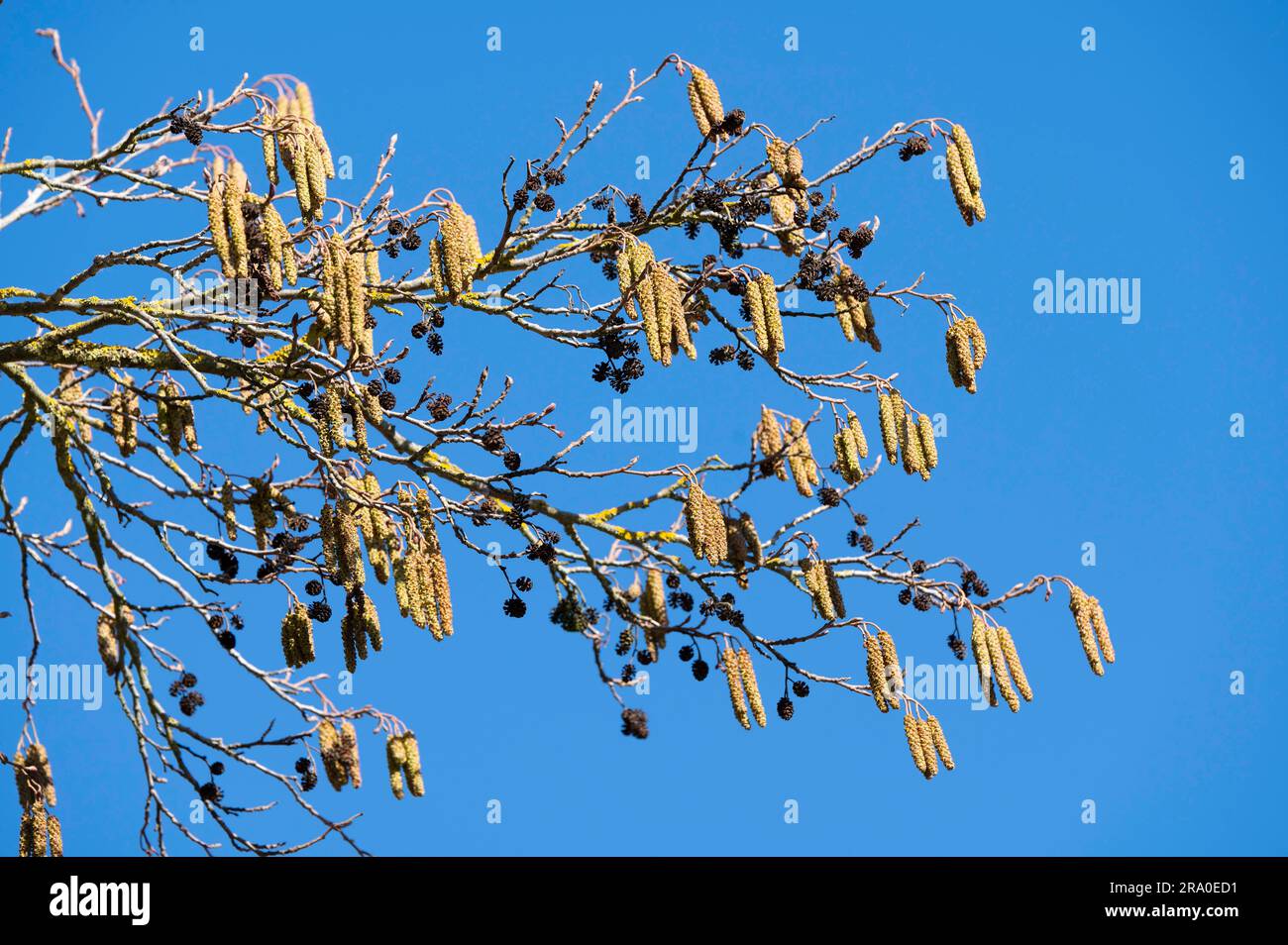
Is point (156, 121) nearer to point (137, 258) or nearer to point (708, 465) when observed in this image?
point (137, 258)

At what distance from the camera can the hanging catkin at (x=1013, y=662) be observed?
8.17 metres

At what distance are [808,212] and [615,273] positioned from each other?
107 cm

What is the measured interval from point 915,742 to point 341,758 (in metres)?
2.76

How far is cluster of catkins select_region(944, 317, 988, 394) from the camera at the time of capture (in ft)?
27.1

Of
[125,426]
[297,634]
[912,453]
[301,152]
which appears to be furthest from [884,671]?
[125,426]

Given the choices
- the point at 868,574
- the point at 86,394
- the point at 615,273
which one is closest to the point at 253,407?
the point at 615,273

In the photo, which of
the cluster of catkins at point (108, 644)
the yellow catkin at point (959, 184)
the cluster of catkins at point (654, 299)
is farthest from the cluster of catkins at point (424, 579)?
the yellow catkin at point (959, 184)

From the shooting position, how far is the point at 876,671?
805 centimetres

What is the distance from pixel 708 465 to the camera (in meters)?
8.46

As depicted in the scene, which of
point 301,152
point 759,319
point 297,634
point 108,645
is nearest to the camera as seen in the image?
point 301,152

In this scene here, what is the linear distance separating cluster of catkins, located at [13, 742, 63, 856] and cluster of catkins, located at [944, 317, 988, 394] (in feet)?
16.2

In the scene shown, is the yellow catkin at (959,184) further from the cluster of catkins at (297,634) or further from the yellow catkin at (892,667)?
the cluster of catkins at (297,634)

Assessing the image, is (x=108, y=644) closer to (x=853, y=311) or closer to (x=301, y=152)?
(x=301, y=152)
